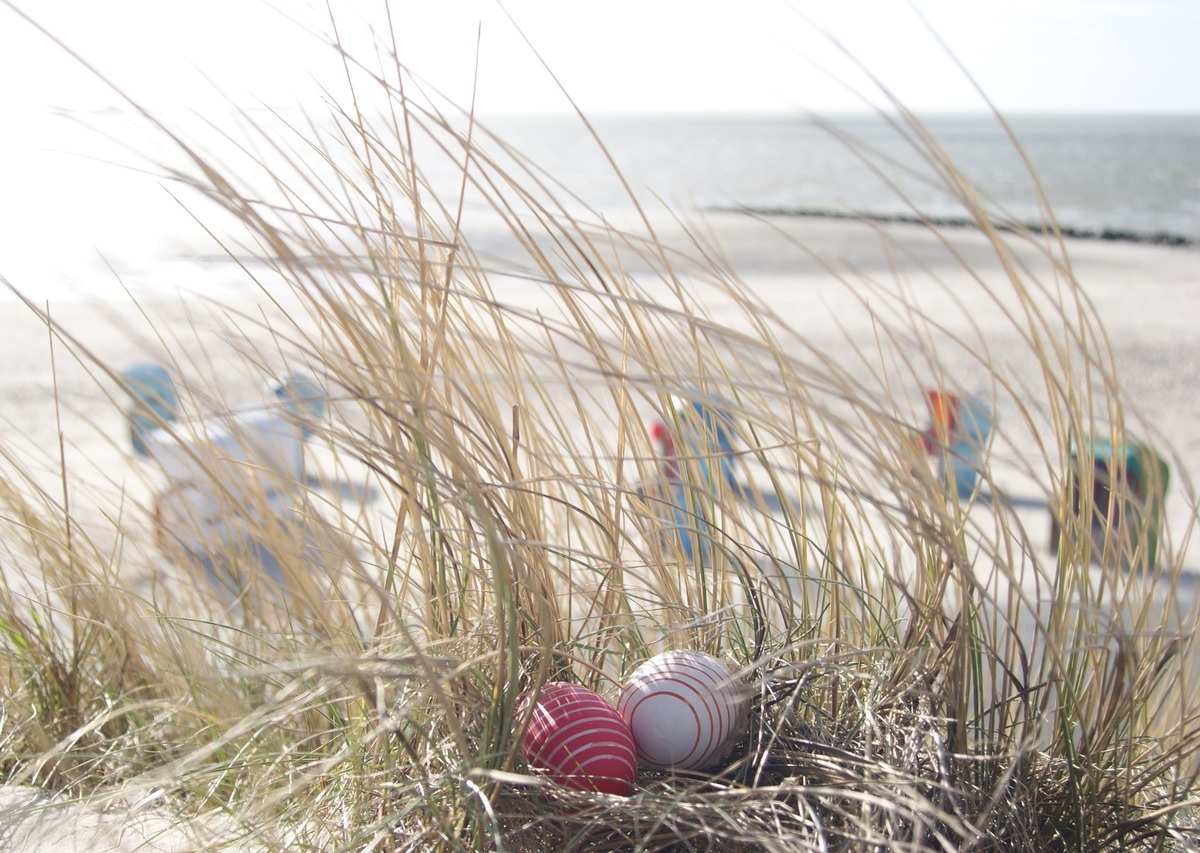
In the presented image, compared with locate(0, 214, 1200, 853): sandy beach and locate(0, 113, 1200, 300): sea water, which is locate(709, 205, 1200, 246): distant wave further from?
locate(0, 214, 1200, 853): sandy beach

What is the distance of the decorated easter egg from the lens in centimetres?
128

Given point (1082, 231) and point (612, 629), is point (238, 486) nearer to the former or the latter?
point (612, 629)

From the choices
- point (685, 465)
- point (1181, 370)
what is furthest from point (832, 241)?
point (685, 465)

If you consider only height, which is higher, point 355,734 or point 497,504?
point 497,504

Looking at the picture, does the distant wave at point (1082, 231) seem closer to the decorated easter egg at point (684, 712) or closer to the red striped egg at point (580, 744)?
the decorated easter egg at point (684, 712)

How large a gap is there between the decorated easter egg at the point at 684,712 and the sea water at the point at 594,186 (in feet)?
2.09

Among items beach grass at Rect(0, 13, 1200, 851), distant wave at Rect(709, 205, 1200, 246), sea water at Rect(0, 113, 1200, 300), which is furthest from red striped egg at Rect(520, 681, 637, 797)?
distant wave at Rect(709, 205, 1200, 246)

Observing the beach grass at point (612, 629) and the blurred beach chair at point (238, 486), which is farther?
the blurred beach chair at point (238, 486)

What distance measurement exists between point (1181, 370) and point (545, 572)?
687 cm

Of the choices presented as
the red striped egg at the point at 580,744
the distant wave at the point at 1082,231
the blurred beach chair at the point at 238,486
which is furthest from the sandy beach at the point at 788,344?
the distant wave at the point at 1082,231

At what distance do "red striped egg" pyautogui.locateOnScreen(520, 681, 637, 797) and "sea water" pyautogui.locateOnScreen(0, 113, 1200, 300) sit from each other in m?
0.67

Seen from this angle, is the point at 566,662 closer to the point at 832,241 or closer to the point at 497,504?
the point at 497,504

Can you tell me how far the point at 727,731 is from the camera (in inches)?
51.3

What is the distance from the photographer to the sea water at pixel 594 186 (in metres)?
1.40
